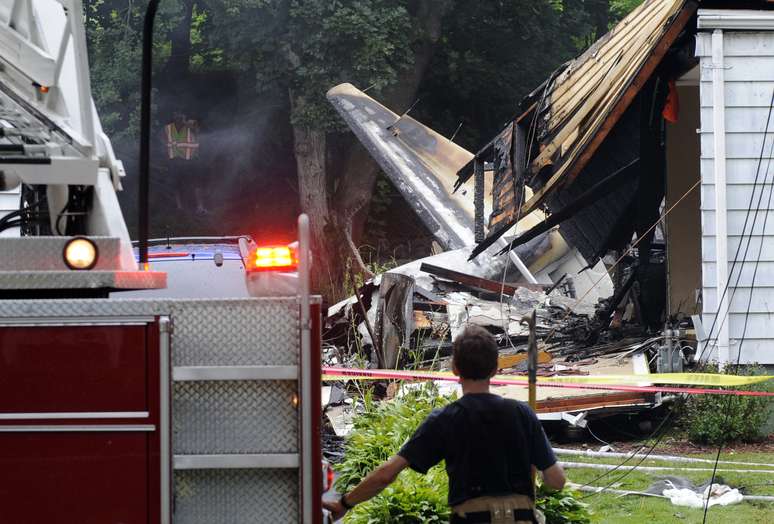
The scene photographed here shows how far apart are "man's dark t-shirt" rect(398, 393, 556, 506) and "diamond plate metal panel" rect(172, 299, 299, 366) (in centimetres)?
58

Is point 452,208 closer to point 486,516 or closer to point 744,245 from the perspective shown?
point 744,245

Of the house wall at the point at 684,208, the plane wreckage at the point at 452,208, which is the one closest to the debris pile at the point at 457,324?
the plane wreckage at the point at 452,208

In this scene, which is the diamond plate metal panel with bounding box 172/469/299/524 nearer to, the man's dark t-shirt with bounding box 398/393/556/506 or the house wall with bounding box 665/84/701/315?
the man's dark t-shirt with bounding box 398/393/556/506

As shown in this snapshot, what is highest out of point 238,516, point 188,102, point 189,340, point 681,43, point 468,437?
point 188,102

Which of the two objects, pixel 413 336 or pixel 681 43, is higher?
pixel 681 43

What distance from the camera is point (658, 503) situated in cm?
792

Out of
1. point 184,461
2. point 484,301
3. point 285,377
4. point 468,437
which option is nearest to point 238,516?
point 184,461

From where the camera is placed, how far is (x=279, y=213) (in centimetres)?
3025

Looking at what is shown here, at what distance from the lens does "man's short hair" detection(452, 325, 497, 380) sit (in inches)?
159

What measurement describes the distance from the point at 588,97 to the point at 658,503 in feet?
18.6

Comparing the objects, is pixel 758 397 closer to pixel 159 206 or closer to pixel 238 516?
pixel 238 516

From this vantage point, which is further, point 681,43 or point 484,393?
point 681,43

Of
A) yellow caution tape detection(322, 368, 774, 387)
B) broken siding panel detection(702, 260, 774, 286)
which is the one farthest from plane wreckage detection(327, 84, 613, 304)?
yellow caution tape detection(322, 368, 774, 387)

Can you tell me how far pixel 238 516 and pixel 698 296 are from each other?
9.52 meters
